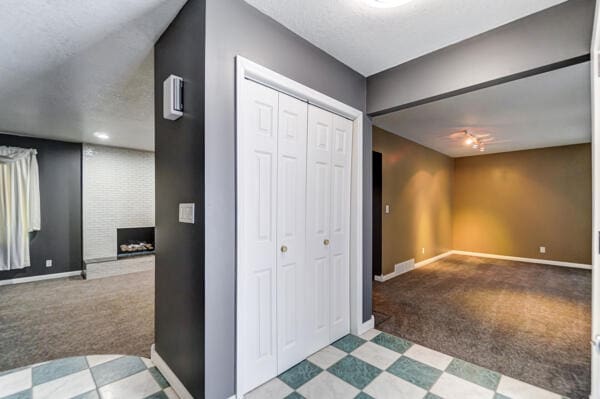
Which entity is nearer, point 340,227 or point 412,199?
point 340,227

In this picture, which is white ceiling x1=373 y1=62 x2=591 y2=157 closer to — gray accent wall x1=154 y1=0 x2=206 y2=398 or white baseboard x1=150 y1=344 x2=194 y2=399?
gray accent wall x1=154 y1=0 x2=206 y2=398

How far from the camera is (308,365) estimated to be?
6.98ft

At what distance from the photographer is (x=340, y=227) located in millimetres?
2568

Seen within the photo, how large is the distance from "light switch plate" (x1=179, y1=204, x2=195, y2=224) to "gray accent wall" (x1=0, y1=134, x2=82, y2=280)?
4.92 m

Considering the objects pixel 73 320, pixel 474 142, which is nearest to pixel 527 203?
pixel 474 142

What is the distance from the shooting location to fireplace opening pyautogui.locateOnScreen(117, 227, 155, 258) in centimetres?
558

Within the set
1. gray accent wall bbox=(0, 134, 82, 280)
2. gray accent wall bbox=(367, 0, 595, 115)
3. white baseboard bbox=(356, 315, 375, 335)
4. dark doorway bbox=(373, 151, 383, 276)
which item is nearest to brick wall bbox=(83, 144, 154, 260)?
gray accent wall bbox=(0, 134, 82, 280)

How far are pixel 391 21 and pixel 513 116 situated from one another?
3.10 m

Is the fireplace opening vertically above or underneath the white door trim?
underneath

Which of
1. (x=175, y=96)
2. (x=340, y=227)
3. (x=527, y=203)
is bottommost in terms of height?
(x=340, y=227)

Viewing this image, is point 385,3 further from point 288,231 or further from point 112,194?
point 112,194

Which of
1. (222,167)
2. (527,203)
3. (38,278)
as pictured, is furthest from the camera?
(527,203)

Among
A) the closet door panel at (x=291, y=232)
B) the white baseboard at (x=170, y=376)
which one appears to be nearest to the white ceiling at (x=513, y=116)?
the closet door panel at (x=291, y=232)

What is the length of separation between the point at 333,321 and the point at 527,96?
3.35m
